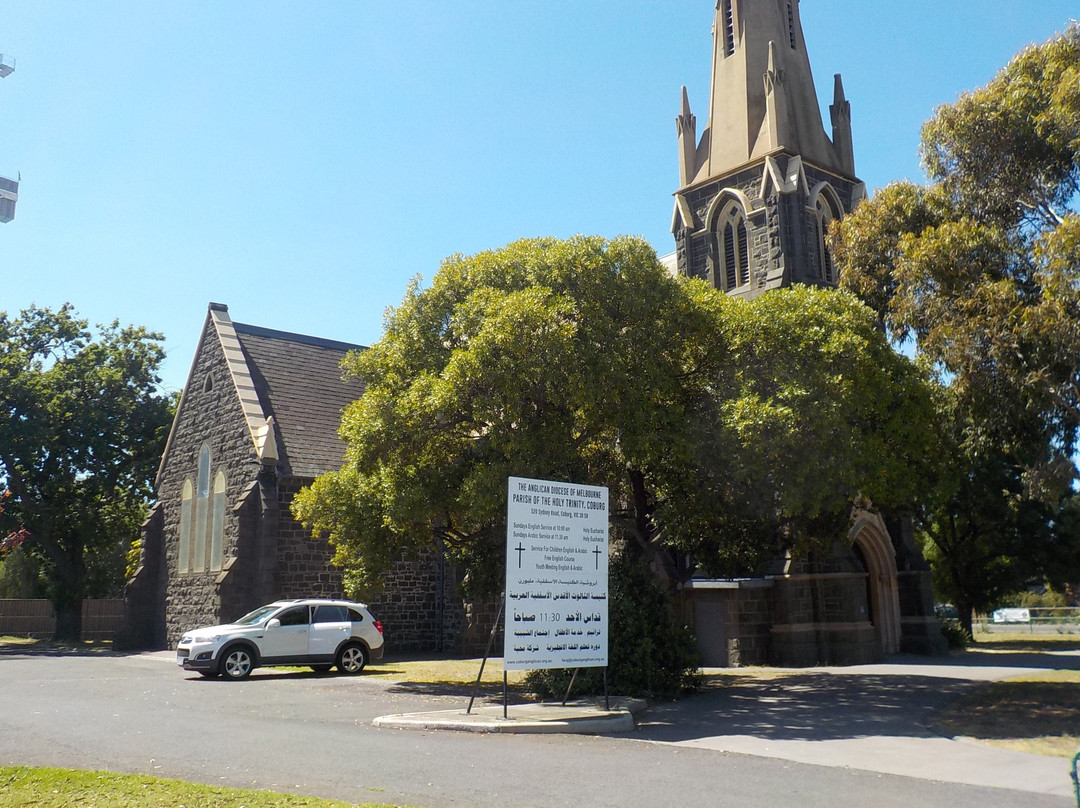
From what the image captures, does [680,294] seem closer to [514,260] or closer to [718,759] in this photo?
[514,260]

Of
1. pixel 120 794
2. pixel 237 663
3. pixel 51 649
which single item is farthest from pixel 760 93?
pixel 51 649

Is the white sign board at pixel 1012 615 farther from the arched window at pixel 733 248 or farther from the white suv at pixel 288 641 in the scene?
the white suv at pixel 288 641

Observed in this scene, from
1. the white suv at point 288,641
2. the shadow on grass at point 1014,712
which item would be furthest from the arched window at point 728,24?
the shadow on grass at point 1014,712

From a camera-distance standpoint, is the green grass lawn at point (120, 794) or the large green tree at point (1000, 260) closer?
the green grass lawn at point (120, 794)

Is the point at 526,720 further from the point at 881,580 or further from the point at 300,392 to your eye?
the point at 300,392

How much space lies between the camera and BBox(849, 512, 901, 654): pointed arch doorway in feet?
78.2

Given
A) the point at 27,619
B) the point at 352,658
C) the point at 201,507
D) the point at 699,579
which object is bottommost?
the point at 352,658

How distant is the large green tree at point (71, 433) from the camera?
32.2 meters

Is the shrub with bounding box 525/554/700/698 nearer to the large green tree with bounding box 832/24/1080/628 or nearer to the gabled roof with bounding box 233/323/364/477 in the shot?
the large green tree with bounding box 832/24/1080/628

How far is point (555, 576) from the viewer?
39.9 ft

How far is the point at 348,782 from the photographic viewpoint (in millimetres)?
7996

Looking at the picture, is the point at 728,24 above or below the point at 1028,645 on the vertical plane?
above

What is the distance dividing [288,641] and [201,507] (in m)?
9.95

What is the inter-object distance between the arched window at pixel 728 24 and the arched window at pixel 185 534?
888 inches
